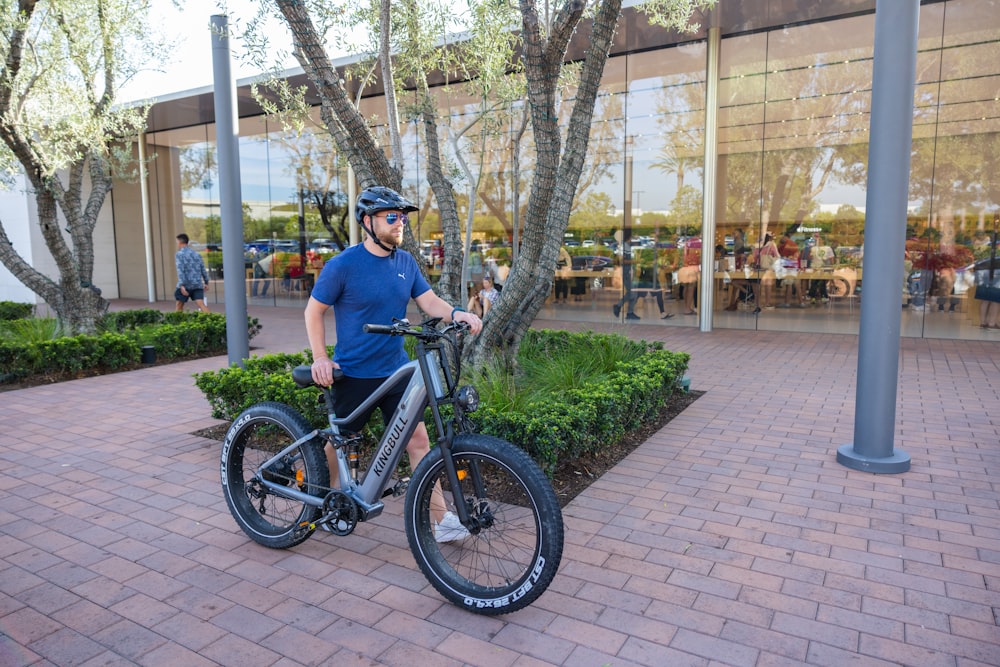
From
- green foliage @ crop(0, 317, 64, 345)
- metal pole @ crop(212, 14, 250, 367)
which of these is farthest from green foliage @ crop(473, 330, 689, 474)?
green foliage @ crop(0, 317, 64, 345)

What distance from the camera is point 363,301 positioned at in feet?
11.0

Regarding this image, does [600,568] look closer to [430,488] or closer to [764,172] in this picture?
[430,488]

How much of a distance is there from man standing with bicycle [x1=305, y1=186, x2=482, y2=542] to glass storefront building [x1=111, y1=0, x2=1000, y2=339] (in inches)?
247

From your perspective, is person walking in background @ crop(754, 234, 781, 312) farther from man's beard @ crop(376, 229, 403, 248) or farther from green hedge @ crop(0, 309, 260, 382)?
man's beard @ crop(376, 229, 403, 248)

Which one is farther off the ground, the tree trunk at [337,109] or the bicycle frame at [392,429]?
the tree trunk at [337,109]

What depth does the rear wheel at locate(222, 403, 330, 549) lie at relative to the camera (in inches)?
139

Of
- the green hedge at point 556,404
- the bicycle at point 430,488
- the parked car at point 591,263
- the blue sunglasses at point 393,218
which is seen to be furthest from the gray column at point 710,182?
the blue sunglasses at point 393,218

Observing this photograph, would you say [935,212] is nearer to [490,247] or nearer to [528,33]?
[490,247]

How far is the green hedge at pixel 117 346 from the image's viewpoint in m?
8.36

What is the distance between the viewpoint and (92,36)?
9508mm

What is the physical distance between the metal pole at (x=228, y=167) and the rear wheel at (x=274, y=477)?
3.25m

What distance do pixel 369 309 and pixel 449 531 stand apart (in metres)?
1.14

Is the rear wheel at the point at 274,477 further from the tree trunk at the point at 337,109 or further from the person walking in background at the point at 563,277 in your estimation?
the person walking in background at the point at 563,277

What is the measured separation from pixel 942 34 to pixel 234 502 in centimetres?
1328
